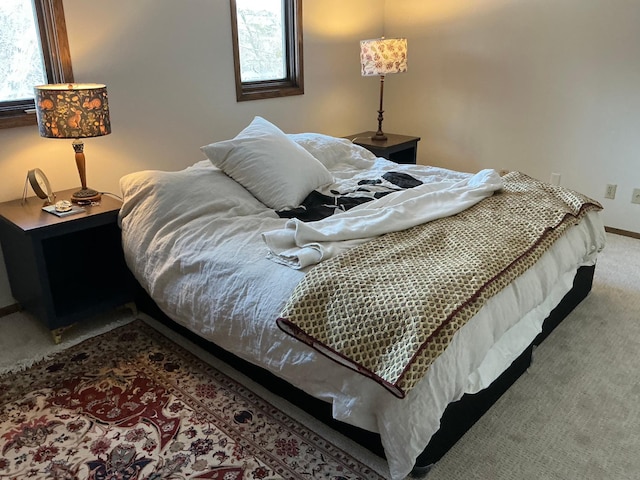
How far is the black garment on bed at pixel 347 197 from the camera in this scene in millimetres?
2461

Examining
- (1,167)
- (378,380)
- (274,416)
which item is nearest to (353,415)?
(378,380)

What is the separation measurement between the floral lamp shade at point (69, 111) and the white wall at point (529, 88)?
277 centimetres

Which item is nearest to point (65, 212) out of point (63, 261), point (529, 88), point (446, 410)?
point (63, 261)

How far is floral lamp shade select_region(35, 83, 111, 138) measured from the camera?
89.5 inches

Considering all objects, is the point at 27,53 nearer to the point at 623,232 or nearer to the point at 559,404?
the point at 559,404

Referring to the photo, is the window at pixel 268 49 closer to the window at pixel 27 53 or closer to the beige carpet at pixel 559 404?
the window at pixel 27 53

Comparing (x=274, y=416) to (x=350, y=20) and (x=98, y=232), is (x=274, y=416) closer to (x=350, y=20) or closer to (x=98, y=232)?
(x=98, y=232)

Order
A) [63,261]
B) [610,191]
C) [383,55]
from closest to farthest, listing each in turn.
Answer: [63,261] < [610,191] < [383,55]

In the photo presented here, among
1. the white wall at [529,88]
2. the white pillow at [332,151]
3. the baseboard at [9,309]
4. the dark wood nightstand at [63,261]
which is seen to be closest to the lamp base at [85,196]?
the dark wood nightstand at [63,261]

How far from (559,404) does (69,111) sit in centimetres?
235

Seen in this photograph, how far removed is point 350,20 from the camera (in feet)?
13.6

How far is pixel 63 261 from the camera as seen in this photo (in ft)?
8.91

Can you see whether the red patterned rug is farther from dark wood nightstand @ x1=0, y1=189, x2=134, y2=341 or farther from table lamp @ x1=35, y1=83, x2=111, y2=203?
table lamp @ x1=35, y1=83, x2=111, y2=203

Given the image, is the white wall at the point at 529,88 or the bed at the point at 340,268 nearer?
the bed at the point at 340,268
